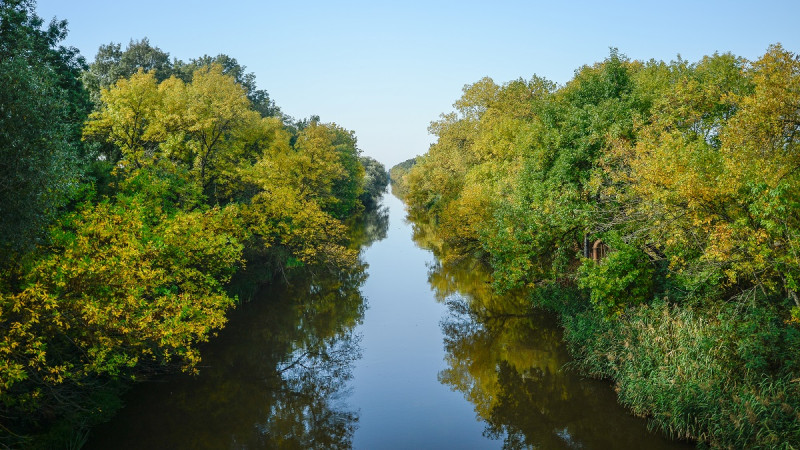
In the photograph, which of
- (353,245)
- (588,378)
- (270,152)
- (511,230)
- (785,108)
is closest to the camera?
(785,108)

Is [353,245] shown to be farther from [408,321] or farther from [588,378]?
[588,378]

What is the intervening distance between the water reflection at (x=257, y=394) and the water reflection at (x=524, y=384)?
15.8 feet

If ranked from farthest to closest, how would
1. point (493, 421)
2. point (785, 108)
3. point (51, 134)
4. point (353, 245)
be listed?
point (353, 245) → point (493, 421) → point (785, 108) → point (51, 134)

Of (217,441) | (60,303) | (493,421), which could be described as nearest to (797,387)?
(493,421)

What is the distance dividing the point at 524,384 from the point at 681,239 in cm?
800

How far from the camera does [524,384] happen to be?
18797 mm

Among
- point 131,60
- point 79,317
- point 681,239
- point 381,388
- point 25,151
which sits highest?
point 131,60

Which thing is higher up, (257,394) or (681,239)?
(681,239)

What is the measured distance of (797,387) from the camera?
1216 cm

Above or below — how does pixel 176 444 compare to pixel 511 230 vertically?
below

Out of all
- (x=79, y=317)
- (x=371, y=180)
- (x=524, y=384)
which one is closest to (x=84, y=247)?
(x=79, y=317)

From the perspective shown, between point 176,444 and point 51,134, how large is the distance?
9.32 metres

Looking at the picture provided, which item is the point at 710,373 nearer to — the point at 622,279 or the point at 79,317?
the point at 622,279

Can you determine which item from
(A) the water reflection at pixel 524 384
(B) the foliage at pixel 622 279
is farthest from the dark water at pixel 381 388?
(B) the foliage at pixel 622 279
